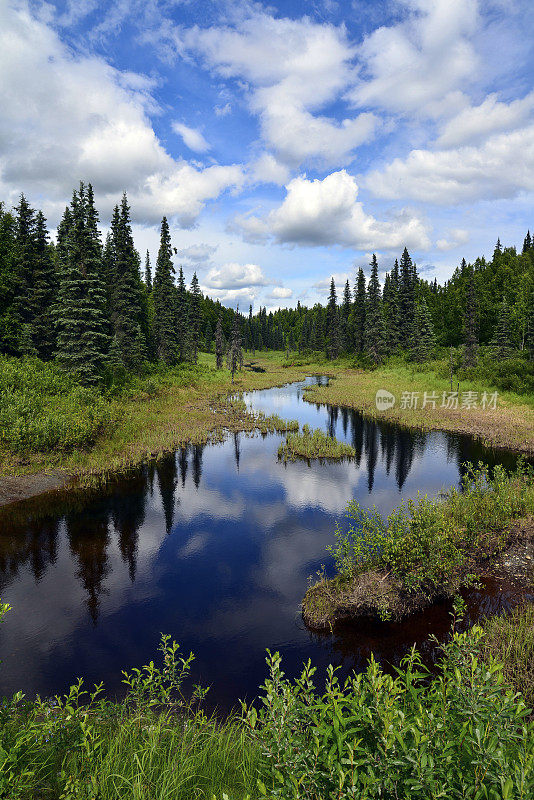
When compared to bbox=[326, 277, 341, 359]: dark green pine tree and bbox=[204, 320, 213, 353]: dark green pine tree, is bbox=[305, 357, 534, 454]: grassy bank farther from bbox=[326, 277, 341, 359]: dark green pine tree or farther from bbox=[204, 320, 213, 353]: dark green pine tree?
bbox=[204, 320, 213, 353]: dark green pine tree

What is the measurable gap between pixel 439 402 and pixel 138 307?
36.0 meters

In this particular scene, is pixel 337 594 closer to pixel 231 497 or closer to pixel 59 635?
pixel 59 635

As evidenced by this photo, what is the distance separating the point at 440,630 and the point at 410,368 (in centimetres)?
5594

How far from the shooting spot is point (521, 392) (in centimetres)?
3941

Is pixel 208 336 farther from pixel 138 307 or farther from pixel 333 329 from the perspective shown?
pixel 138 307

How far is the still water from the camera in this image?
948cm

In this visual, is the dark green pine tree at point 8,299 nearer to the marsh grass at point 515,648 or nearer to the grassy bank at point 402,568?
the grassy bank at point 402,568

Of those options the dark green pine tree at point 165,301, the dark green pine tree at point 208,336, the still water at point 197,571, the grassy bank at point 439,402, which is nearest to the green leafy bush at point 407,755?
the still water at point 197,571

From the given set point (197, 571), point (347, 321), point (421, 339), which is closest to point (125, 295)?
point (197, 571)

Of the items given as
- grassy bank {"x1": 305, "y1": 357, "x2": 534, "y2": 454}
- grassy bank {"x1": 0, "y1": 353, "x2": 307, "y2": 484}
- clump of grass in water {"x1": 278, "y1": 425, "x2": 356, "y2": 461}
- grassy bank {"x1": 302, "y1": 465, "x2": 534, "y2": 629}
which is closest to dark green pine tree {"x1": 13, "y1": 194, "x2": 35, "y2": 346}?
grassy bank {"x1": 0, "y1": 353, "x2": 307, "y2": 484}

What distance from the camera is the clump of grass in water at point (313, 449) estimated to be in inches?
1034

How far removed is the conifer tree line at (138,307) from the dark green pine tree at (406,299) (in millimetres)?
194

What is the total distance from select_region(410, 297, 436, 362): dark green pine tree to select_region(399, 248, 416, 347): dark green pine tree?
3.29 m

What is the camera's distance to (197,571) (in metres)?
13.5
